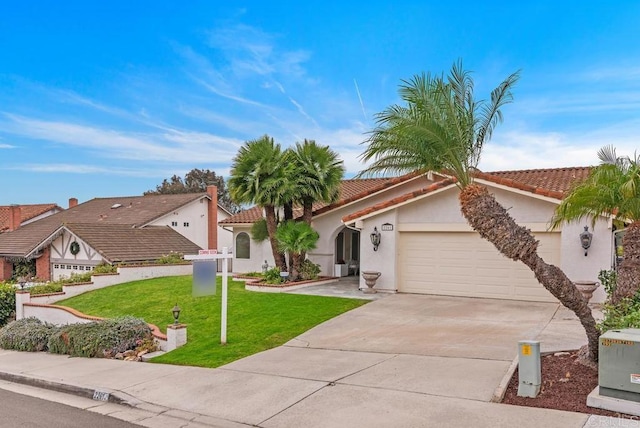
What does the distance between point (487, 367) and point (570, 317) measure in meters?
5.32

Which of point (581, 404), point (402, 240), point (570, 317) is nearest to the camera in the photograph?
point (581, 404)

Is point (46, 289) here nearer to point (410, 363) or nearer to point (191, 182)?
point (410, 363)

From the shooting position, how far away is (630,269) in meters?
7.44

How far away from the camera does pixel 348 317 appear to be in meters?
12.7

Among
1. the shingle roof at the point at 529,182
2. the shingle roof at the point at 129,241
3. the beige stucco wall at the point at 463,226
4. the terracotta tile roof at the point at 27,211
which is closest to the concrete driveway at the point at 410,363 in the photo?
the beige stucco wall at the point at 463,226

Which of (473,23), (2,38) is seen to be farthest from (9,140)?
(473,23)

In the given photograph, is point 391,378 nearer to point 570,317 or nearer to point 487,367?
point 487,367

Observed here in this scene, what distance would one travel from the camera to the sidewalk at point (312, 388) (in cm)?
598

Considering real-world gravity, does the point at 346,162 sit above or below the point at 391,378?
above

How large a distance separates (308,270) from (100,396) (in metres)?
11.8

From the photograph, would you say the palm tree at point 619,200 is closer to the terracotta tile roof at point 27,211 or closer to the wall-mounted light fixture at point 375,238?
the wall-mounted light fixture at point 375,238

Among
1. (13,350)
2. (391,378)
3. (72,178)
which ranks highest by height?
(72,178)

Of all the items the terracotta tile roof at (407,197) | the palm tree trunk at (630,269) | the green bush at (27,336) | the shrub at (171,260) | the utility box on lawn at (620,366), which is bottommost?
the green bush at (27,336)

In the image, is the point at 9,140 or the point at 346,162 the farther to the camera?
the point at 9,140
